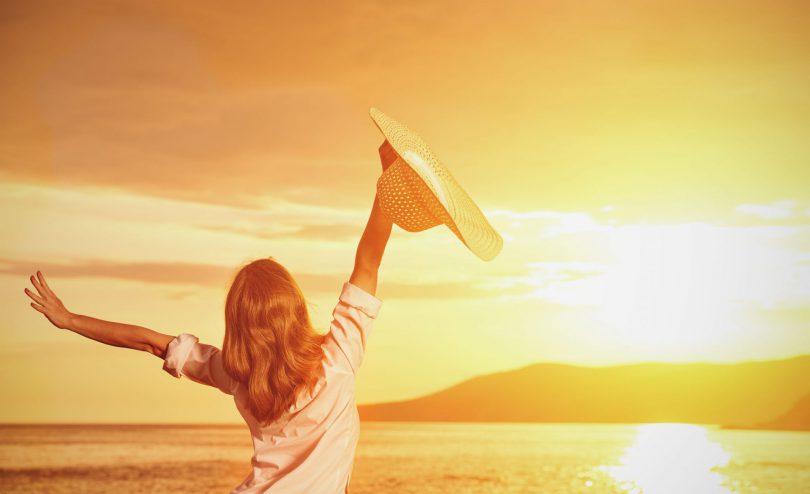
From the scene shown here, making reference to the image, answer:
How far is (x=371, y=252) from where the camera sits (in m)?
2.30

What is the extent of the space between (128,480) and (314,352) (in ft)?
84.8

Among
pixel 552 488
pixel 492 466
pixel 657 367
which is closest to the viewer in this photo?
pixel 552 488

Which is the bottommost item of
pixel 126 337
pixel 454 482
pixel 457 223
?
pixel 454 482

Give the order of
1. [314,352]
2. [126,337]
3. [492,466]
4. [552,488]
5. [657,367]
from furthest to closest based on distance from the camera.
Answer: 1. [657,367]
2. [492,466]
3. [552,488]
4. [126,337]
5. [314,352]

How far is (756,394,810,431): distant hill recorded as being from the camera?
2109 inches

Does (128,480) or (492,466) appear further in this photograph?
(492,466)

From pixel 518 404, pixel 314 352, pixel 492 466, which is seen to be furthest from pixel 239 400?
pixel 518 404

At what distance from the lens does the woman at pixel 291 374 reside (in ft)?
7.03

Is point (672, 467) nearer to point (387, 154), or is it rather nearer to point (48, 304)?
point (387, 154)

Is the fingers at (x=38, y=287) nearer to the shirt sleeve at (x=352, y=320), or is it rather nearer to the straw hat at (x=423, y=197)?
the shirt sleeve at (x=352, y=320)

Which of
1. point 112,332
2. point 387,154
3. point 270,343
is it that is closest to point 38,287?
point 112,332

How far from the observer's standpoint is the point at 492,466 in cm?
2967

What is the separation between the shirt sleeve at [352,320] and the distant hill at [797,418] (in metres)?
56.7

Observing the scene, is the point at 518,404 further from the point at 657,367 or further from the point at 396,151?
the point at 396,151
